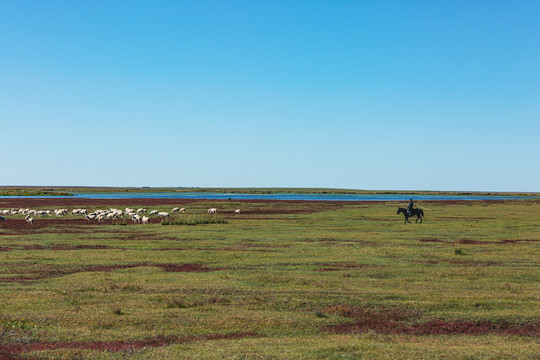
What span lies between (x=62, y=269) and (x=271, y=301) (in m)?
10.7

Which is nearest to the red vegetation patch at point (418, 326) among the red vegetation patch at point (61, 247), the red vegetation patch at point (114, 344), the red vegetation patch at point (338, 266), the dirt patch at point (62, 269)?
the red vegetation patch at point (114, 344)

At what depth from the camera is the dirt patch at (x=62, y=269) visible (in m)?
18.9

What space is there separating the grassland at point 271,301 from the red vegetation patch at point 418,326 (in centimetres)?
5

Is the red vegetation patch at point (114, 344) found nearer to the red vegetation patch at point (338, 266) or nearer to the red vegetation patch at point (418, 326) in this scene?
the red vegetation patch at point (418, 326)

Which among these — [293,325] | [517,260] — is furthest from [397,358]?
[517,260]

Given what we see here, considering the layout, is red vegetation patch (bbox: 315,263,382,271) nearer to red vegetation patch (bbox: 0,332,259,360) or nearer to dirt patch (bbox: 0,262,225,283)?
dirt patch (bbox: 0,262,225,283)

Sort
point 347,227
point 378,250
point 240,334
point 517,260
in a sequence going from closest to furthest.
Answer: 1. point 240,334
2. point 517,260
3. point 378,250
4. point 347,227

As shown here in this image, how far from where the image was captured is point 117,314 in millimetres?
13414

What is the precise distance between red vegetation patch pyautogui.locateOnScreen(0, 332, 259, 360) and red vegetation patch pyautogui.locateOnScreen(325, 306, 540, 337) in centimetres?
285

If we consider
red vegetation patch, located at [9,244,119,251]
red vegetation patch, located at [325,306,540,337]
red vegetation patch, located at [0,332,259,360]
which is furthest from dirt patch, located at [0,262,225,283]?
red vegetation patch, located at [325,306,540,337]

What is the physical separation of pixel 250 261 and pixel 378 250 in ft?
24.6

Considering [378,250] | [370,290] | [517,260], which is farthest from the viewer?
[378,250]

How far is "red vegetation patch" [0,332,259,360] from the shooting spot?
10.6 meters

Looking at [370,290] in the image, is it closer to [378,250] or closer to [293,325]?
[293,325]
